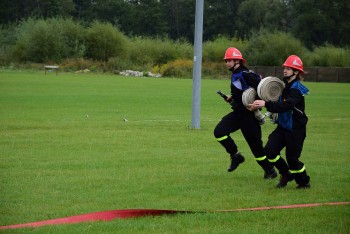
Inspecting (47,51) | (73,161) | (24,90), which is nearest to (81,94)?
(24,90)

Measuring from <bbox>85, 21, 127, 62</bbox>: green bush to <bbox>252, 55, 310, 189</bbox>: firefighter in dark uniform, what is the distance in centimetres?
7546

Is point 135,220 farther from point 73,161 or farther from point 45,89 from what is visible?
point 45,89

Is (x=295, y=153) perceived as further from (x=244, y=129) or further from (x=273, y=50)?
(x=273, y=50)

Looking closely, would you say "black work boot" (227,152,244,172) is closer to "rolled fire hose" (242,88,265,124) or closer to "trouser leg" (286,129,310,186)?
"rolled fire hose" (242,88,265,124)

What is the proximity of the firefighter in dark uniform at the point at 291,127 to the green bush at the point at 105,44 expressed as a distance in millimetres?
75461

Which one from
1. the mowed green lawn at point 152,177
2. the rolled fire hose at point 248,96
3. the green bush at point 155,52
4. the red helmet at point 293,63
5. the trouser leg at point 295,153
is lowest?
the green bush at point 155,52

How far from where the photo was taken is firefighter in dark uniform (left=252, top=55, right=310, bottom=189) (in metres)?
10.4

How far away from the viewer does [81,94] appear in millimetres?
37156

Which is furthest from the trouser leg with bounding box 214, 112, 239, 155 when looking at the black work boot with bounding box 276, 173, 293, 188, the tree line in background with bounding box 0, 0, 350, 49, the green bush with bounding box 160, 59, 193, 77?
the tree line in background with bounding box 0, 0, 350, 49

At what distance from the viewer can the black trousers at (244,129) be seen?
38.0 feet

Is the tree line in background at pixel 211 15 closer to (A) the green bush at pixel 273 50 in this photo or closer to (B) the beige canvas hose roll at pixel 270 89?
(A) the green bush at pixel 273 50

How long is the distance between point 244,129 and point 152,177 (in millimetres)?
1676

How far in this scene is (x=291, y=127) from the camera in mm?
10594

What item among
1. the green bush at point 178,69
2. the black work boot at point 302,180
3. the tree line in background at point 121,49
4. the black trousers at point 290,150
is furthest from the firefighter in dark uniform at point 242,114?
the tree line in background at point 121,49
